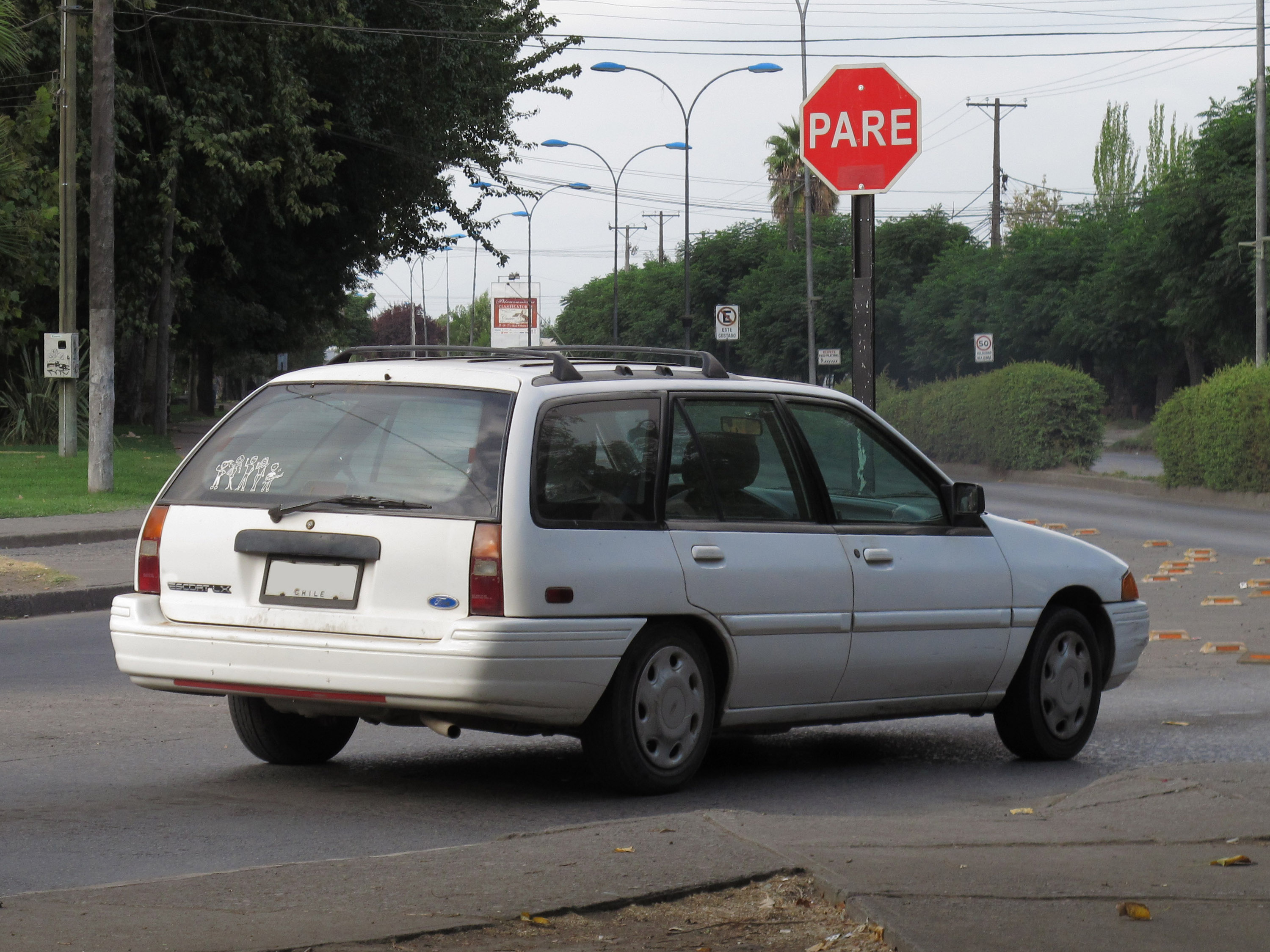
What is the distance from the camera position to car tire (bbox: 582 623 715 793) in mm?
6199

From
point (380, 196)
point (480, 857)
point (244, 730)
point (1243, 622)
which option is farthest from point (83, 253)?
point (480, 857)

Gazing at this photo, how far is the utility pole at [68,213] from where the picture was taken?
1031 inches

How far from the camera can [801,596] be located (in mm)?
6758

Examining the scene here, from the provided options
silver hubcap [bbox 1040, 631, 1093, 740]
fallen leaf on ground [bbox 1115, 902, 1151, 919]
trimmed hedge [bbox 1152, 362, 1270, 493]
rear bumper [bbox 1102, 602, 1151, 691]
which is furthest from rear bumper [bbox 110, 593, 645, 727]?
trimmed hedge [bbox 1152, 362, 1270, 493]

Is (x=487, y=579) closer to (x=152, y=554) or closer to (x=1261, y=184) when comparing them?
(x=152, y=554)

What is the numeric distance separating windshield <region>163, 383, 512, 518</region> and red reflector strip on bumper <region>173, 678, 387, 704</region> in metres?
0.64

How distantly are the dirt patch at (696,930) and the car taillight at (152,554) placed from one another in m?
2.76

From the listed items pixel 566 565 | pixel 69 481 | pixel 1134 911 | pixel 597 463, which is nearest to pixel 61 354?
pixel 69 481

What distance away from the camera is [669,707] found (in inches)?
250

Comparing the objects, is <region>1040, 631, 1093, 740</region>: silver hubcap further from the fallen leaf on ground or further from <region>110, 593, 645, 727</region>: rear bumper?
the fallen leaf on ground

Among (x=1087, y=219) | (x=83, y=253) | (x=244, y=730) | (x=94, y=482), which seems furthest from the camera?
(x=1087, y=219)

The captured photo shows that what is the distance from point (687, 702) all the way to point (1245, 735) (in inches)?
121

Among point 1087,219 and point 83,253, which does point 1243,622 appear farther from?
point 1087,219

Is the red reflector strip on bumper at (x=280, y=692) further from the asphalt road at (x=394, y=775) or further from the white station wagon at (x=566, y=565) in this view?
the asphalt road at (x=394, y=775)
